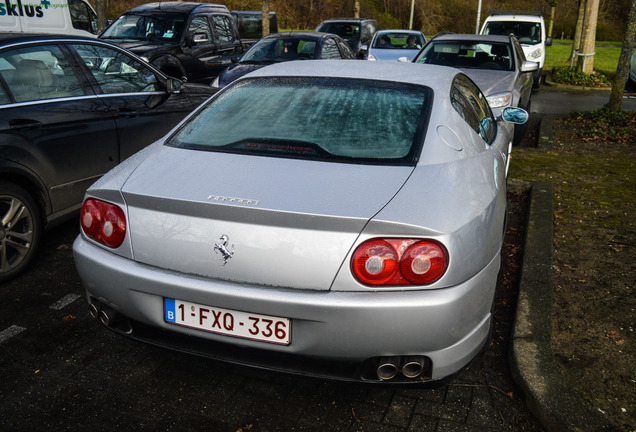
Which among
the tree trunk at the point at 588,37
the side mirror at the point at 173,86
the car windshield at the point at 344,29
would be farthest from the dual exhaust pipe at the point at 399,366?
the car windshield at the point at 344,29

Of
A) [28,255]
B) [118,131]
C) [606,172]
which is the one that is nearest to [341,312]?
[28,255]

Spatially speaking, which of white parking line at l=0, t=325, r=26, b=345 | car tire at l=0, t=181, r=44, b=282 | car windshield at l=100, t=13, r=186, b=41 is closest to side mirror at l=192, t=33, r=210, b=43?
car windshield at l=100, t=13, r=186, b=41

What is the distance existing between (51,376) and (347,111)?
2043 mm

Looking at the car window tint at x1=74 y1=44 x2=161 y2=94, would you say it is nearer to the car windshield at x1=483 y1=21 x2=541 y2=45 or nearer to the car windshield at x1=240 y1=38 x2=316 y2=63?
the car windshield at x1=240 y1=38 x2=316 y2=63

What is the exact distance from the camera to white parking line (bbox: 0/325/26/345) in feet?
11.0

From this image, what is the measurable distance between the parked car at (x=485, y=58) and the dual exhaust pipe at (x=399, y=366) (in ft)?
23.0

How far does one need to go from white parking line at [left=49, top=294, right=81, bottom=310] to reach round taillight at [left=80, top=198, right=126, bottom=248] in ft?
3.99

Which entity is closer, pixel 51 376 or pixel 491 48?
pixel 51 376

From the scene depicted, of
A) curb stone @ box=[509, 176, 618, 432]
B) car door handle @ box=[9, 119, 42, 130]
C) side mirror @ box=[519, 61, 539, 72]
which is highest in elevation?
car door handle @ box=[9, 119, 42, 130]

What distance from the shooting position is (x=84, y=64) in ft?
16.1

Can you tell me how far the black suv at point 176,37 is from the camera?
1016cm

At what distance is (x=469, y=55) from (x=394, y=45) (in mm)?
7599

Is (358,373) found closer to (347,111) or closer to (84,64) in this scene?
(347,111)

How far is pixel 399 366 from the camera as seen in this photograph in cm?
239
